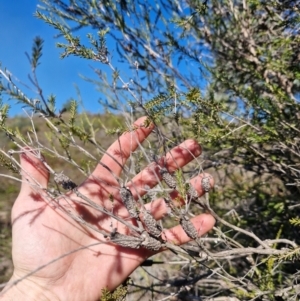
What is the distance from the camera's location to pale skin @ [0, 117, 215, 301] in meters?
1.65

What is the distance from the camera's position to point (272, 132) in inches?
65.5

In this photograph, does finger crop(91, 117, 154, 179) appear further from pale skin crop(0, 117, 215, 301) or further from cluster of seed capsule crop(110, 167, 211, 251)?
cluster of seed capsule crop(110, 167, 211, 251)

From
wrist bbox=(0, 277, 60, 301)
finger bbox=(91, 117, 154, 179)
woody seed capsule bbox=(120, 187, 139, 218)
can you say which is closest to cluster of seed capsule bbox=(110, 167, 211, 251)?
woody seed capsule bbox=(120, 187, 139, 218)

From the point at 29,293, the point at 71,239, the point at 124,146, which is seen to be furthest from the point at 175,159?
the point at 29,293

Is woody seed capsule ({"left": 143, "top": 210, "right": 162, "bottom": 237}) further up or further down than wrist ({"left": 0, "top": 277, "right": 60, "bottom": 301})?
further up

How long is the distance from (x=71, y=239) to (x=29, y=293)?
286mm

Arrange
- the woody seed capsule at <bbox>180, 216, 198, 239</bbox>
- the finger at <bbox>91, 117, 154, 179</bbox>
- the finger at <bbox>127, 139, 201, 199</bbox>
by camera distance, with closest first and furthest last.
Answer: the woody seed capsule at <bbox>180, 216, 198, 239</bbox> < the finger at <bbox>91, 117, 154, 179</bbox> < the finger at <bbox>127, 139, 201, 199</bbox>

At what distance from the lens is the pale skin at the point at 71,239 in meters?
1.65

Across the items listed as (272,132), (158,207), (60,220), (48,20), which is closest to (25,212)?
(60,220)

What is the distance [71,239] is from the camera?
1.76 m

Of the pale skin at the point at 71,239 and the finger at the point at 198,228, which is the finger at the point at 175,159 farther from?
the finger at the point at 198,228

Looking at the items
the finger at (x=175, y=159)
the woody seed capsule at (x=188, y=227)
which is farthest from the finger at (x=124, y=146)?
the woody seed capsule at (x=188, y=227)

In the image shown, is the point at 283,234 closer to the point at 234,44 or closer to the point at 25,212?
the point at 234,44

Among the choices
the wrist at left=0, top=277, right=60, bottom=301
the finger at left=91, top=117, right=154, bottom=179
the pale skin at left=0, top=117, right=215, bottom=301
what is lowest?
the wrist at left=0, top=277, right=60, bottom=301
